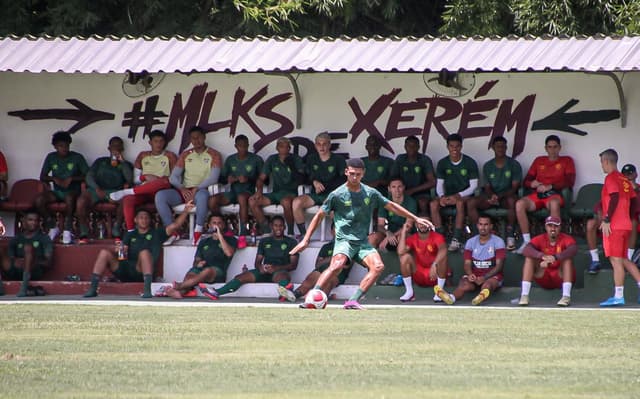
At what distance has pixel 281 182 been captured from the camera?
18219 mm

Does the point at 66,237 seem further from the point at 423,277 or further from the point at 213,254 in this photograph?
the point at 423,277

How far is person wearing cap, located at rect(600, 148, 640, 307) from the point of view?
15.8 m

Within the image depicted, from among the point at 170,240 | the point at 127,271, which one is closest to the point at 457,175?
the point at 170,240

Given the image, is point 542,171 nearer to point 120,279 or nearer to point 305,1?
point 120,279

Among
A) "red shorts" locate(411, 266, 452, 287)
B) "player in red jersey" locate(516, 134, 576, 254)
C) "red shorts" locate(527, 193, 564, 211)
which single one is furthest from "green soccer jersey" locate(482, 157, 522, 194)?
"red shorts" locate(411, 266, 452, 287)

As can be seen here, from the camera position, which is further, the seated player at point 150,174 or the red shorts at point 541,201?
the seated player at point 150,174

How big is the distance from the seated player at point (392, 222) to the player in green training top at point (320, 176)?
88 cm

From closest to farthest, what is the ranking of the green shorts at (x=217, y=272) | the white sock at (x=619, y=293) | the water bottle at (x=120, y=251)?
1. the white sock at (x=619, y=293)
2. the green shorts at (x=217, y=272)
3. the water bottle at (x=120, y=251)

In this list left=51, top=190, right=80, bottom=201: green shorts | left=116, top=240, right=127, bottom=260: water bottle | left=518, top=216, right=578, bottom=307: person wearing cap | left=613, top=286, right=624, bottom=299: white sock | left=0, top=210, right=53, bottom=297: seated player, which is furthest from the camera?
left=51, top=190, right=80, bottom=201: green shorts

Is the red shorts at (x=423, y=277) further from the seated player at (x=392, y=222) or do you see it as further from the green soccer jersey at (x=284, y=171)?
the green soccer jersey at (x=284, y=171)

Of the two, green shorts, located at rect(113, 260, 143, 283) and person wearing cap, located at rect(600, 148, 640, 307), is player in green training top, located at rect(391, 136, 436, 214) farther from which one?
green shorts, located at rect(113, 260, 143, 283)

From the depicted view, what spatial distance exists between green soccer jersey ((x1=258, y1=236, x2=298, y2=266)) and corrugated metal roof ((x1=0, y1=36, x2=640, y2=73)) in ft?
7.89

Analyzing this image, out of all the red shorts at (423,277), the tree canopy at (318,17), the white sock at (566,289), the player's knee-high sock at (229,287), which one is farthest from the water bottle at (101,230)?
the white sock at (566,289)

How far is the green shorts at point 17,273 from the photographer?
17891mm
